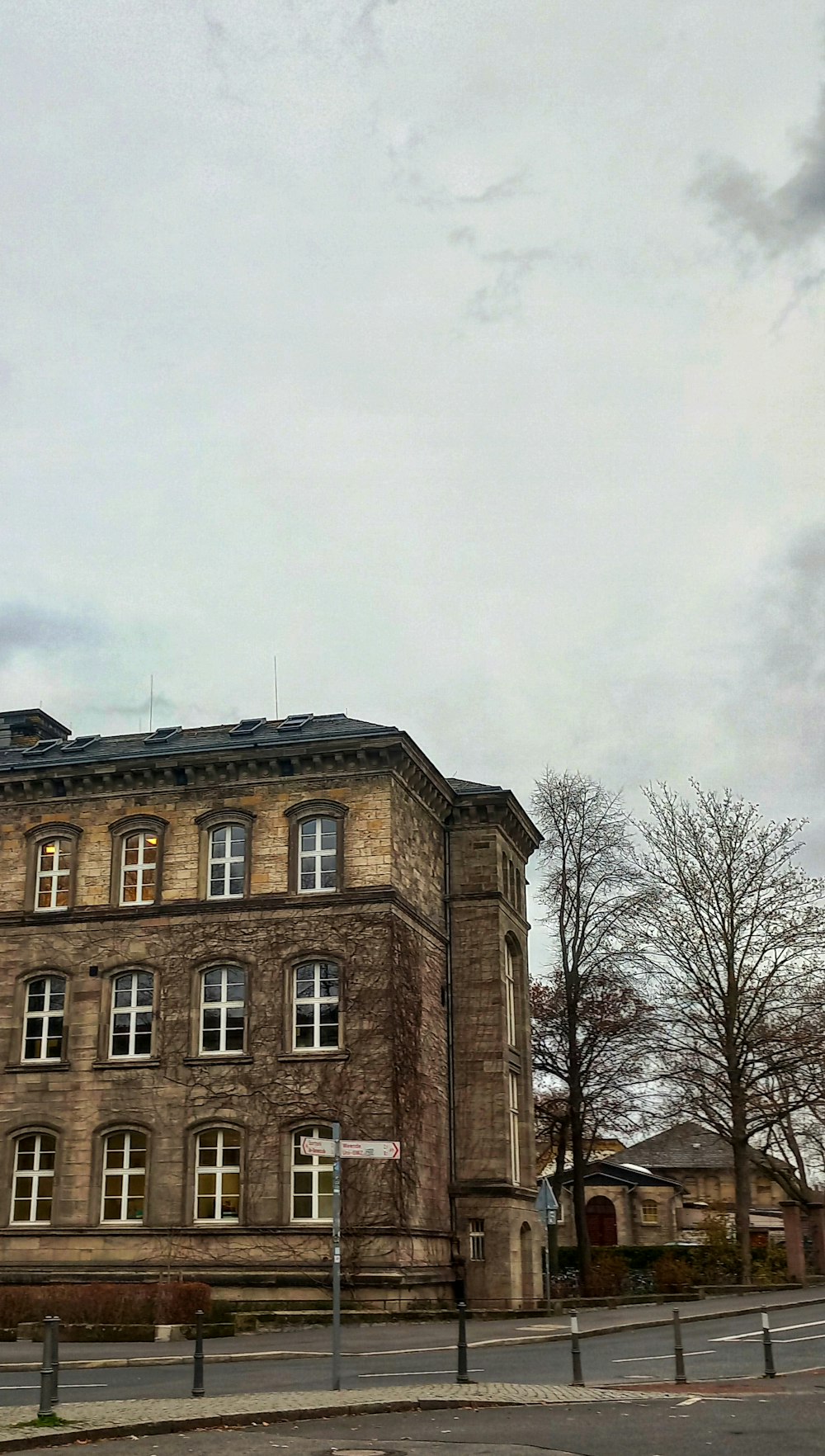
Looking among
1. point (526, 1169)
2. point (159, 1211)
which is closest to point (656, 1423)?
point (159, 1211)

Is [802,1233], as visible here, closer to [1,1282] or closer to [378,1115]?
[378,1115]

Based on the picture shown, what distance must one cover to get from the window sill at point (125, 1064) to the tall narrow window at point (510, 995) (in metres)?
9.49

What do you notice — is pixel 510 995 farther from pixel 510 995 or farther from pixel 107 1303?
pixel 107 1303

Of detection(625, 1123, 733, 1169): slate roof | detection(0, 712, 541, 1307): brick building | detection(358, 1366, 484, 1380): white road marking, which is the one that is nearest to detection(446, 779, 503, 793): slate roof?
detection(0, 712, 541, 1307): brick building

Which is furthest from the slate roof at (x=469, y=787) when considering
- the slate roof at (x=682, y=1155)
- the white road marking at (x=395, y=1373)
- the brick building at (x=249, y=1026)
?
the slate roof at (x=682, y=1155)

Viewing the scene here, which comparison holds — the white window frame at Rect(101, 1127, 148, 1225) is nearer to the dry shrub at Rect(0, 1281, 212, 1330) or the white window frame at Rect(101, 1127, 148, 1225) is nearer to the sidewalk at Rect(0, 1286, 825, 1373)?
the sidewalk at Rect(0, 1286, 825, 1373)

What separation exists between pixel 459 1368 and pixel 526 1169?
22.5m

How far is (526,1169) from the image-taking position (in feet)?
127

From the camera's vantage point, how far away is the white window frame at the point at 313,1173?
3077cm

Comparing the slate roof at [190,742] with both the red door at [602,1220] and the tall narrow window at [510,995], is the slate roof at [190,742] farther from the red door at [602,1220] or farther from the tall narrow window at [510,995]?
the red door at [602,1220]

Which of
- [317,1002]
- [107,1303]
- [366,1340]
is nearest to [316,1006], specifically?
[317,1002]

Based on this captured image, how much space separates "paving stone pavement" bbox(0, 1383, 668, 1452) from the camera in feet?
41.9

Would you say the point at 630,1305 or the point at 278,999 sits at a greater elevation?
the point at 278,999

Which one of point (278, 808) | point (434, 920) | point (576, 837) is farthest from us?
point (576, 837)
